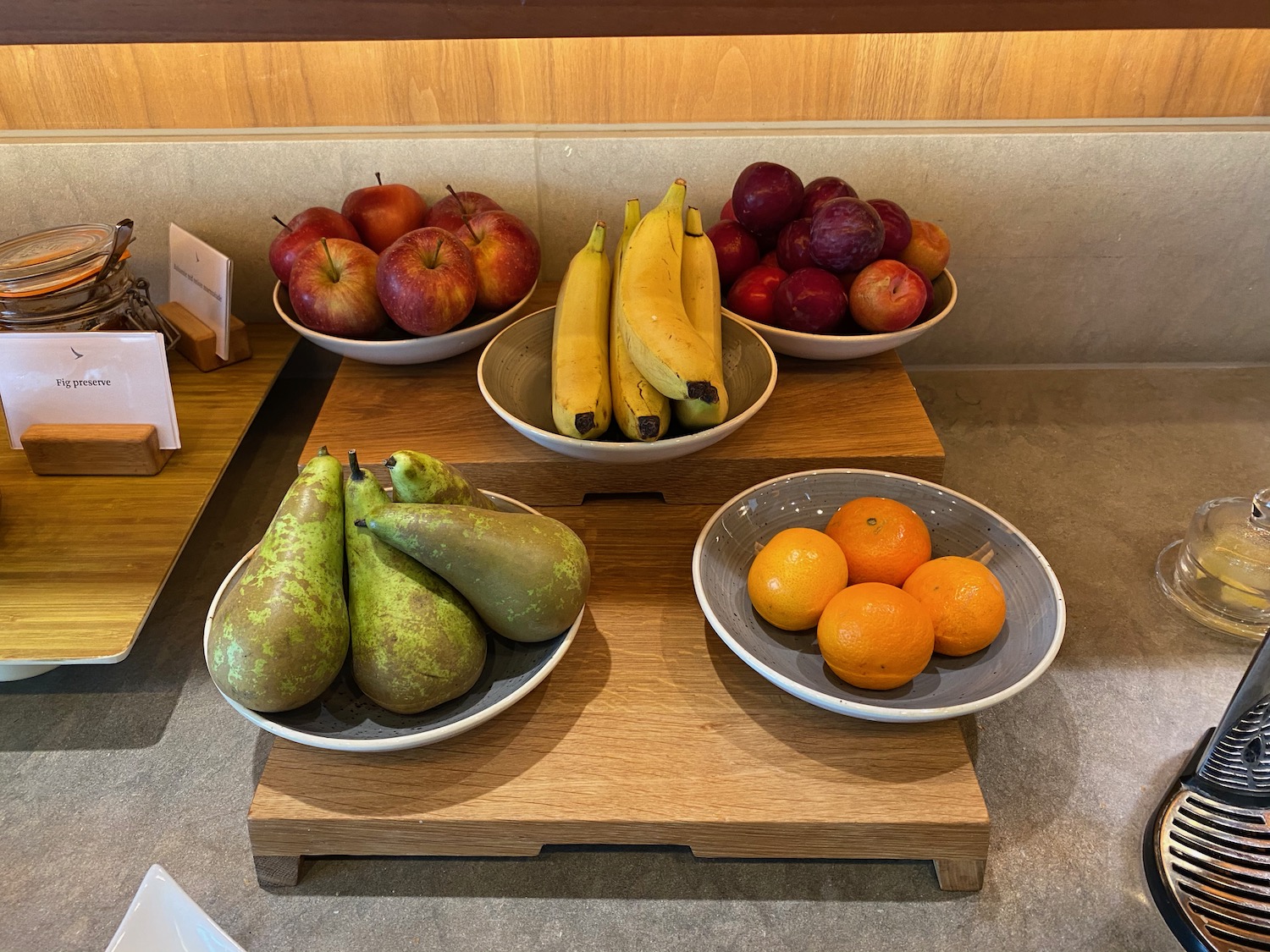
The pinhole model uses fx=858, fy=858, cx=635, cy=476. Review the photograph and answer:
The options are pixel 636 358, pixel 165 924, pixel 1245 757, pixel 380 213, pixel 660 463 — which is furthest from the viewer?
pixel 380 213

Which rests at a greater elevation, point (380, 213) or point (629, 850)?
point (380, 213)

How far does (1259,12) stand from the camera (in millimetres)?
795

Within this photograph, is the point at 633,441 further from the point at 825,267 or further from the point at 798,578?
the point at 825,267

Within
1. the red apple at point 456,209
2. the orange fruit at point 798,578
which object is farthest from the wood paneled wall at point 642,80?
the orange fruit at point 798,578

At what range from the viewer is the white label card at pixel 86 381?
82 cm

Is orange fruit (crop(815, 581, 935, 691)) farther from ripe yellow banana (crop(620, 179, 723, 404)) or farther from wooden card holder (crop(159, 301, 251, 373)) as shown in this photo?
wooden card holder (crop(159, 301, 251, 373))

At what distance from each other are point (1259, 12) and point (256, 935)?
1.15 metres

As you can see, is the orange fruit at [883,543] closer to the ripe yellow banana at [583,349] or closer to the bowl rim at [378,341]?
the ripe yellow banana at [583,349]

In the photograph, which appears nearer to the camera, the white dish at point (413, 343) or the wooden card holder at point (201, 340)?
the white dish at point (413, 343)

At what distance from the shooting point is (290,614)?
0.55 metres

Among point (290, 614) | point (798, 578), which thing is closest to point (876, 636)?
point (798, 578)

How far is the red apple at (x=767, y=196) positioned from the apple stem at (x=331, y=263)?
43cm

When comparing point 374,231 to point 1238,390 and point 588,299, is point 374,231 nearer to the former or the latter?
point 588,299

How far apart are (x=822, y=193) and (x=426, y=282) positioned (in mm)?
431
